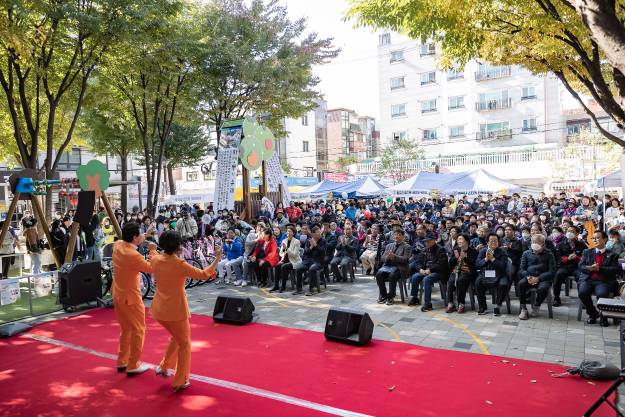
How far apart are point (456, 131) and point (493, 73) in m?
5.27

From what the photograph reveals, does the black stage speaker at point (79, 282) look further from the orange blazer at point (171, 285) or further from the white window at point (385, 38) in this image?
the white window at point (385, 38)

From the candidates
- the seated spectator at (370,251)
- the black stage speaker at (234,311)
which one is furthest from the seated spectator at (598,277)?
the black stage speaker at (234,311)

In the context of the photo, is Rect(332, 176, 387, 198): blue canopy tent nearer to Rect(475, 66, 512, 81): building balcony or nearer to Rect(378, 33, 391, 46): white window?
Rect(475, 66, 512, 81): building balcony

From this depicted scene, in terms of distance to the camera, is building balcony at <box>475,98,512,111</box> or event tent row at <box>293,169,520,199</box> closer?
event tent row at <box>293,169,520,199</box>

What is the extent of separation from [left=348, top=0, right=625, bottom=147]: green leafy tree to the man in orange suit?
17.3 ft

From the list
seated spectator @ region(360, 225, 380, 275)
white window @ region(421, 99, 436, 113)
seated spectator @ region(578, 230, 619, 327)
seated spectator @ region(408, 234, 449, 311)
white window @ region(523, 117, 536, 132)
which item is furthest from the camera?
white window @ region(421, 99, 436, 113)

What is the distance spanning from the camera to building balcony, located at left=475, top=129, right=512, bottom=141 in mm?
34862

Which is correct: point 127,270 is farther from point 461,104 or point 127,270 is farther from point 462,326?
point 461,104

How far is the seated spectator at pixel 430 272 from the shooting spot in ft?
27.6

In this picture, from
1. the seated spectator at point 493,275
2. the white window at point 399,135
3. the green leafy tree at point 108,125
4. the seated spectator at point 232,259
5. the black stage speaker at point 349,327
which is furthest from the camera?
the white window at point 399,135

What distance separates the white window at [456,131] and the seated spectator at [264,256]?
97.9 feet

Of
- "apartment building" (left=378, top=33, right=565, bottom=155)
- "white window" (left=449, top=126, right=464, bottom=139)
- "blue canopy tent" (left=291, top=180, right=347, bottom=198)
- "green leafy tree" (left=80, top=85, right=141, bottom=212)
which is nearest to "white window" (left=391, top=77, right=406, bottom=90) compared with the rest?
"apartment building" (left=378, top=33, right=565, bottom=155)

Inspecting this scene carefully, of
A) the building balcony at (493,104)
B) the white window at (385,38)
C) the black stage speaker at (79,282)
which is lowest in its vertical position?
the black stage speaker at (79,282)

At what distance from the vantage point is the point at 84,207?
29.5 feet
